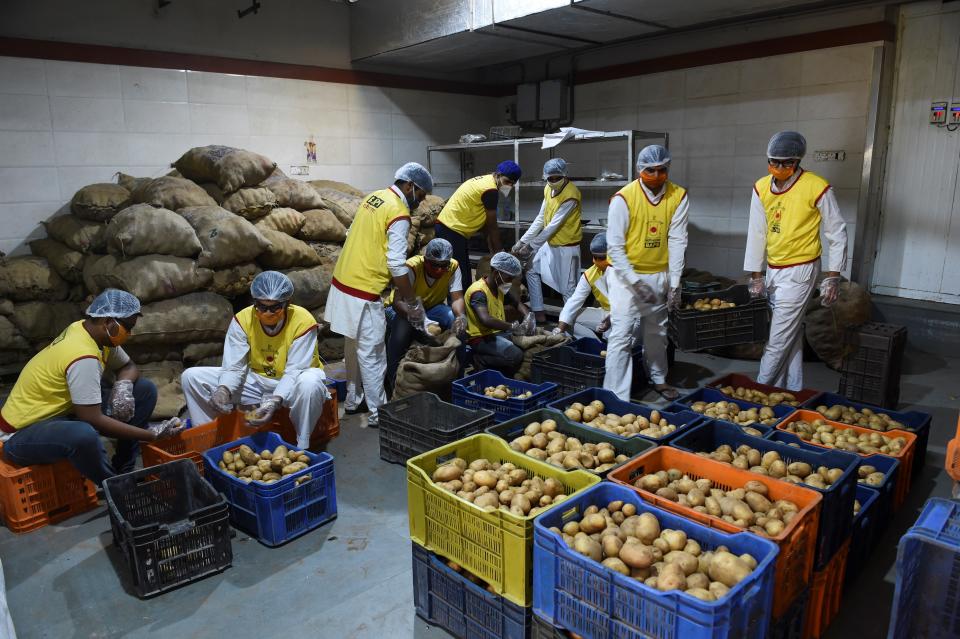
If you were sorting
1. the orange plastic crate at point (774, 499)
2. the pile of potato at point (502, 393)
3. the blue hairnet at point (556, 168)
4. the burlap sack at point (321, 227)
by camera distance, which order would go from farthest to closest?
the blue hairnet at point (556, 168)
the burlap sack at point (321, 227)
the pile of potato at point (502, 393)
the orange plastic crate at point (774, 499)

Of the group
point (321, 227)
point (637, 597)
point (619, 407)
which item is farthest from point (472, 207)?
point (637, 597)

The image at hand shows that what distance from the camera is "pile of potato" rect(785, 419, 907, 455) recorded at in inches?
119

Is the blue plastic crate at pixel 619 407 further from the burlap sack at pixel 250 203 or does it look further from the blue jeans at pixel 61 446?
the burlap sack at pixel 250 203

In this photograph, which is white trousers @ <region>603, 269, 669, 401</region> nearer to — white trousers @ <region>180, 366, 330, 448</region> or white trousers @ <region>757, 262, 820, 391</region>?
white trousers @ <region>757, 262, 820, 391</region>

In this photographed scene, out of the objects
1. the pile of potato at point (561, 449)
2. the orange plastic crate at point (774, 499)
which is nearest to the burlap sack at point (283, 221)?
the pile of potato at point (561, 449)

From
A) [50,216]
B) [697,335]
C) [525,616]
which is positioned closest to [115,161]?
[50,216]

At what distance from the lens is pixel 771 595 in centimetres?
179

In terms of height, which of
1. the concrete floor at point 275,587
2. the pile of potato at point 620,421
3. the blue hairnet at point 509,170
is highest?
the blue hairnet at point 509,170

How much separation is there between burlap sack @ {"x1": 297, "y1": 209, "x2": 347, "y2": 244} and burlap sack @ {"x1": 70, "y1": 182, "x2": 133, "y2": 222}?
1.37m

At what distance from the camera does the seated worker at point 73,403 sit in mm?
2898

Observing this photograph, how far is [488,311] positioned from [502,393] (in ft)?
2.56

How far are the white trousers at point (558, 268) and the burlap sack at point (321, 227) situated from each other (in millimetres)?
1938

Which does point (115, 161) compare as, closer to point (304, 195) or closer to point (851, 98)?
point (304, 195)

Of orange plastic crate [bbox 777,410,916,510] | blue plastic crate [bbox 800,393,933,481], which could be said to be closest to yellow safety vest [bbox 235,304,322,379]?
orange plastic crate [bbox 777,410,916,510]
